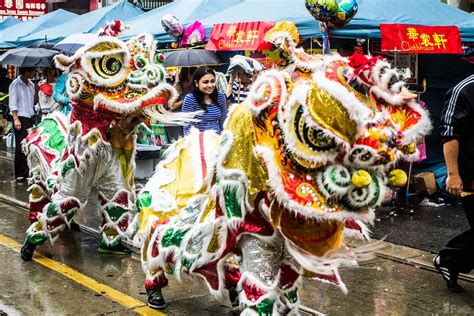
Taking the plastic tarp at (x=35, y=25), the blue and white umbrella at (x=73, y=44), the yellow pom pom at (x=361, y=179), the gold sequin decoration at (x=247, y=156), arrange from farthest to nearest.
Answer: the plastic tarp at (x=35, y=25) < the blue and white umbrella at (x=73, y=44) < the gold sequin decoration at (x=247, y=156) < the yellow pom pom at (x=361, y=179)

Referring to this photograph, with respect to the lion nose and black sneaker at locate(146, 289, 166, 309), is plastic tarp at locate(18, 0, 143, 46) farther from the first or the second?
black sneaker at locate(146, 289, 166, 309)

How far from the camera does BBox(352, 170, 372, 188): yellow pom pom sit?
339cm

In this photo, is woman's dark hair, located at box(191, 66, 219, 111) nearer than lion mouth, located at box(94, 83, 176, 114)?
No

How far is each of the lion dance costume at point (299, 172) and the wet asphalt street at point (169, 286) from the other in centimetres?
106

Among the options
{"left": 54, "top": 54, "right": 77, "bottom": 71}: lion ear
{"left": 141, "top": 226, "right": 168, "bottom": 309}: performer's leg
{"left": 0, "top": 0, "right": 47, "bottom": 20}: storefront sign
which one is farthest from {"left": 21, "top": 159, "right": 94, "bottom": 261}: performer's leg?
{"left": 0, "top": 0, "right": 47, "bottom": 20}: storefront sign

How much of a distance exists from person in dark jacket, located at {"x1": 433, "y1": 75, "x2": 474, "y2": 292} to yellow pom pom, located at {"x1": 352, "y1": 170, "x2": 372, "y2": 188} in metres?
2.33

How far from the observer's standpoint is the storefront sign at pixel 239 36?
9352mm

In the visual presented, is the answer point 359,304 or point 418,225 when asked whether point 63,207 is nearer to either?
point 359,304

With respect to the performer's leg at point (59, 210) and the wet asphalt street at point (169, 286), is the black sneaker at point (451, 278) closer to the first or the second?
the wet asphalt street at point (169, 286)

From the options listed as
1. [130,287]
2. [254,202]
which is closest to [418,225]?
[130,287]

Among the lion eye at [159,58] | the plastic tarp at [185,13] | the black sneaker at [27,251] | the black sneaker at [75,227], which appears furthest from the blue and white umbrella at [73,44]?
the black sneaker at [27,251]

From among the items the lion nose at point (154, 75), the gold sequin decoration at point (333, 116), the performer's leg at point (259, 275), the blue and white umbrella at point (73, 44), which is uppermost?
the gold sequin decoration at point (333, 116)

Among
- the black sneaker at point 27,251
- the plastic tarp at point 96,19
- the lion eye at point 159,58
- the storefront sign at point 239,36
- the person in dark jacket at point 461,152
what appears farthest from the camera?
the plastic tarp at point 96,19

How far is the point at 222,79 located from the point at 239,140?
290 inches
